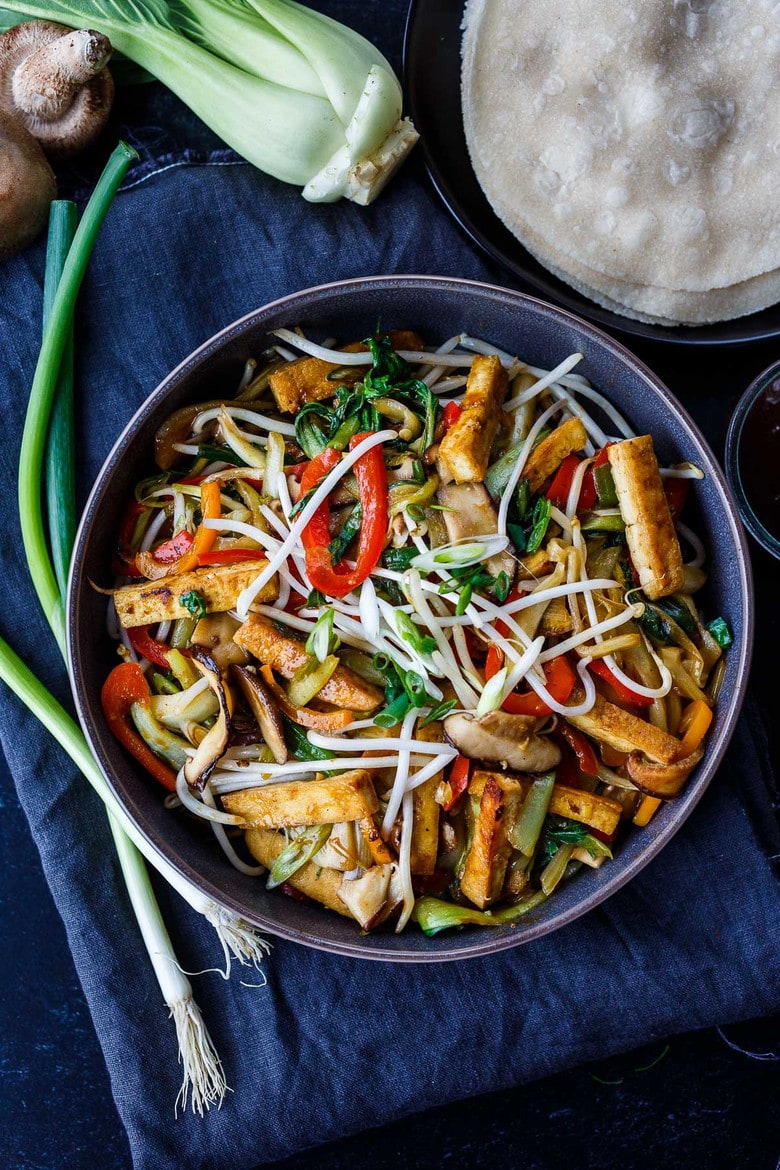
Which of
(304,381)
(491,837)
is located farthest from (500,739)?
(304,381)

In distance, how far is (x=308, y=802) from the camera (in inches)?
108

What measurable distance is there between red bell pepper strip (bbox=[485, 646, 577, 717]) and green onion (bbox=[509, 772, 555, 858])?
0.23 meters

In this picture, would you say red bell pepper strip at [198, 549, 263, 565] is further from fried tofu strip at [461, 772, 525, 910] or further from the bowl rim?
fried tofu strip at [461, 772, 525, 910]

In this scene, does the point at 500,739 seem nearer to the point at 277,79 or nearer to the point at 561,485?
the point at 561,485

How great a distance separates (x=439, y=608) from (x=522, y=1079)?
1769 mm

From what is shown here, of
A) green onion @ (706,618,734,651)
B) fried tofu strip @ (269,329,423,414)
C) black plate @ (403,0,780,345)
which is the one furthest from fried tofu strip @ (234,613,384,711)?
black plate @ (403,0,780,345)

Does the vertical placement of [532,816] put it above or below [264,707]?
below

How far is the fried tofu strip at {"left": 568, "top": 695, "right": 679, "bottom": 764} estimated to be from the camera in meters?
2.72

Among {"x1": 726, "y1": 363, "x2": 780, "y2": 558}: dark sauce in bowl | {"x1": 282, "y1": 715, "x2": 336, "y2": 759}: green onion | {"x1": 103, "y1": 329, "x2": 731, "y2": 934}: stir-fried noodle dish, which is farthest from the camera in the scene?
{"x1": 726, "y1": 363, "x2": 780, "y2": 558}: dark sauce in bowl

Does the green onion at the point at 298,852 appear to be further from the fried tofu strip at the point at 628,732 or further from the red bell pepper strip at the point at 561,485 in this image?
the red bell pepper strip at the point at 561,485

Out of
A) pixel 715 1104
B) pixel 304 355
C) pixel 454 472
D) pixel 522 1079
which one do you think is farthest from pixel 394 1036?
pixel 304 355

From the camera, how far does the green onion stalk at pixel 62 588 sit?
306 cm

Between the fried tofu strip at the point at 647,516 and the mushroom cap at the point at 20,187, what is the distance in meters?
2.23

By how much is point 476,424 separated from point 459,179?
1127mm
